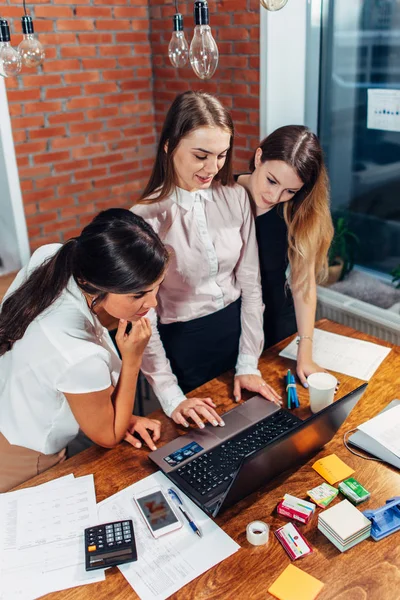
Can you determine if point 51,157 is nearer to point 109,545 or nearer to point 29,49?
point 29,49

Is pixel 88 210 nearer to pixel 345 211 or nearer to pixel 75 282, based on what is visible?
pixel 345 211

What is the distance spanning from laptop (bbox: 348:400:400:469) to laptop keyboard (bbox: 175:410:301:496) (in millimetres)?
163

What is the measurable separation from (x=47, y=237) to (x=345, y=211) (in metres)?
1.62

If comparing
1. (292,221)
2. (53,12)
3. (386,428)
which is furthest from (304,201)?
(53,12)

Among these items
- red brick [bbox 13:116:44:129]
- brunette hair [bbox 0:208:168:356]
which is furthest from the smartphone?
red brick [bbox 13:116:44:129]

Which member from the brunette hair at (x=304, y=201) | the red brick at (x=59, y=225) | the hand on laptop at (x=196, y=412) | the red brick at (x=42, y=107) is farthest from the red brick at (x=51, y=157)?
the hand on laptop at (x=196, y=412)

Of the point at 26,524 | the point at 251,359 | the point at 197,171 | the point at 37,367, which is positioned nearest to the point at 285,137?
the point at 197,171

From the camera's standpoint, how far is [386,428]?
60.6 inches

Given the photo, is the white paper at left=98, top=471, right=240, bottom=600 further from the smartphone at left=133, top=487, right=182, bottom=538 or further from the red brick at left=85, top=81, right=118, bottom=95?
the red brick at left=85, top=81, right=118, bottom=95

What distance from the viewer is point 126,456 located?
149 cm

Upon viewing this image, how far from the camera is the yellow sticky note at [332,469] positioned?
1395mm

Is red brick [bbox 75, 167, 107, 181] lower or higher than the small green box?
higher

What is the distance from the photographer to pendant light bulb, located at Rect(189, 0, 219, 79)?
4.90 ft

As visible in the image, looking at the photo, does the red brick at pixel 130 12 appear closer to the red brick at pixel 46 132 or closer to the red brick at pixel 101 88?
the red brick at pixel 101 88
